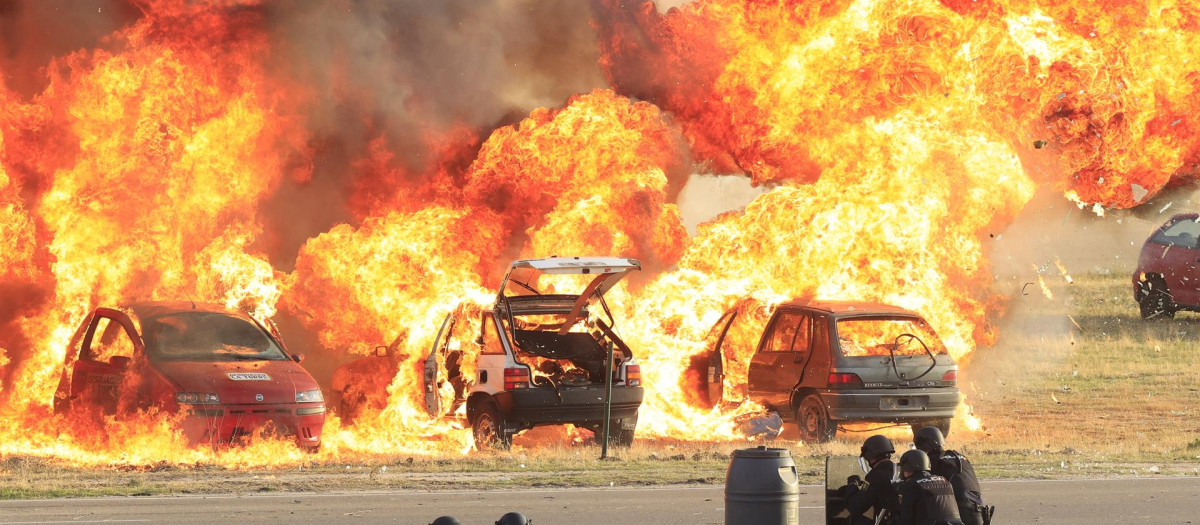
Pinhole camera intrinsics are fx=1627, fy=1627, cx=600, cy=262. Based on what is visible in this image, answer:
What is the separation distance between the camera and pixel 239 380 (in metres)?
Result: 15.1

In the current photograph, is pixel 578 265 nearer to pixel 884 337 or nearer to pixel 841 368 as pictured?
pixel 841 368

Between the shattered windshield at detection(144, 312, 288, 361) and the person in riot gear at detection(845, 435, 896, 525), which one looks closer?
the person in riot gear at detection(845, 435, 896, 525)

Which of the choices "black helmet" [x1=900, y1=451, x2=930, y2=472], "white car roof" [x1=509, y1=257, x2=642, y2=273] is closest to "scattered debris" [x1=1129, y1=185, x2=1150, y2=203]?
"white car roof" [x1=509, y1=257, x2=642, y2=273]

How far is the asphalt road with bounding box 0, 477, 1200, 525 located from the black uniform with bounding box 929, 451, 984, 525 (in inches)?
118

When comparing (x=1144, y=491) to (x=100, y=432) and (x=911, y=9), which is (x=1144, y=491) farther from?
(x=100, y=432)

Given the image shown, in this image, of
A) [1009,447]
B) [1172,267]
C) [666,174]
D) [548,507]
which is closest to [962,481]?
[548,507]

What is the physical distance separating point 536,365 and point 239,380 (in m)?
3.22

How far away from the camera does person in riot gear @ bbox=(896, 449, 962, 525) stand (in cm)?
788

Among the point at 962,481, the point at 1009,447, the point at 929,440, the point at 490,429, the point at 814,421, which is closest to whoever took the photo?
the point at 962,481

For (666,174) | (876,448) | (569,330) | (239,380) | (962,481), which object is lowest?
(962,481)

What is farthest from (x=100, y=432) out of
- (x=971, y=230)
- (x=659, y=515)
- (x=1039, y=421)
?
(x=1039, y=421)

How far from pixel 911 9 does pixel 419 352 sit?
708 centimetres

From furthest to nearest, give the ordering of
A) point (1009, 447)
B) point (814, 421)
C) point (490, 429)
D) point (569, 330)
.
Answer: point (1009, 447)
point (569, 330)
point (814, 421)
point (490, 429)

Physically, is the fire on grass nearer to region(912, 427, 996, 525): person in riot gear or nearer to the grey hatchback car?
the grey hatchback car
